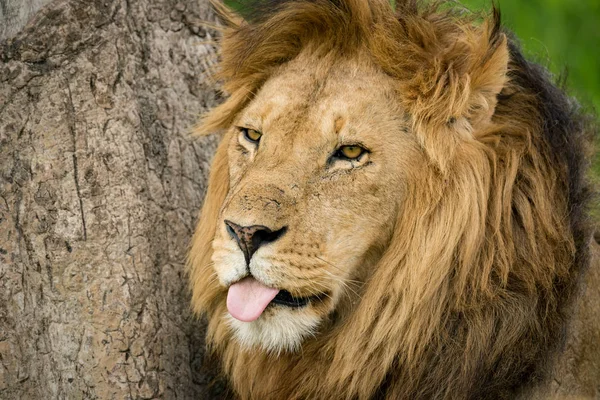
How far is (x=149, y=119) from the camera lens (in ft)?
13.1

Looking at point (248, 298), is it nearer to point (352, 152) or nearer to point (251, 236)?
point (251, 236)

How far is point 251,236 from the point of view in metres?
2.96

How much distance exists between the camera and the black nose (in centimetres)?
296

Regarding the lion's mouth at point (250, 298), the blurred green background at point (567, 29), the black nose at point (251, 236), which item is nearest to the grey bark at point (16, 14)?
the black nose at point (251, 236)

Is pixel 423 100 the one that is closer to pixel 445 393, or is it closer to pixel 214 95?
pixel 445 393

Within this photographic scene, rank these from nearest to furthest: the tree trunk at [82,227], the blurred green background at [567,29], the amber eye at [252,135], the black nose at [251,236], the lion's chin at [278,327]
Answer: the black nose at [251,236]
the lion's chin at [278,327]
the amber eye at [252,135]
the tree trunk at [82,227]
the blurred green background at [567,29]

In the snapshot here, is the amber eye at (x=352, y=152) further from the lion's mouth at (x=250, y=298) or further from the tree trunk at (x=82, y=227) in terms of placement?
the tree trunk at (x=82, y=227)

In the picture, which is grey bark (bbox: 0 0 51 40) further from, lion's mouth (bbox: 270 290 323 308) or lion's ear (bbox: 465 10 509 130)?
lion's ear (bbox: 465 10 509 130)

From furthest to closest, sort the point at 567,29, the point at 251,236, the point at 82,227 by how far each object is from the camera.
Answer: the point at 567,29 → the point at 82,227 → the point at 251,236

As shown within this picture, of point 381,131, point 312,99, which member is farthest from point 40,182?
point 381,131

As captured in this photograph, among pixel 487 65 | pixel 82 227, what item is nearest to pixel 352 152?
pixel 487 65

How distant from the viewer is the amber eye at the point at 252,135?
3441mm

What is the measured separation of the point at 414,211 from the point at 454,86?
47 cm

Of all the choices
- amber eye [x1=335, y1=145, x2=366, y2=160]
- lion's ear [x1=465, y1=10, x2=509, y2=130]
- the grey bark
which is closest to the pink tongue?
amber eye [x1=335, y1=145, x2=366, y2=160]
